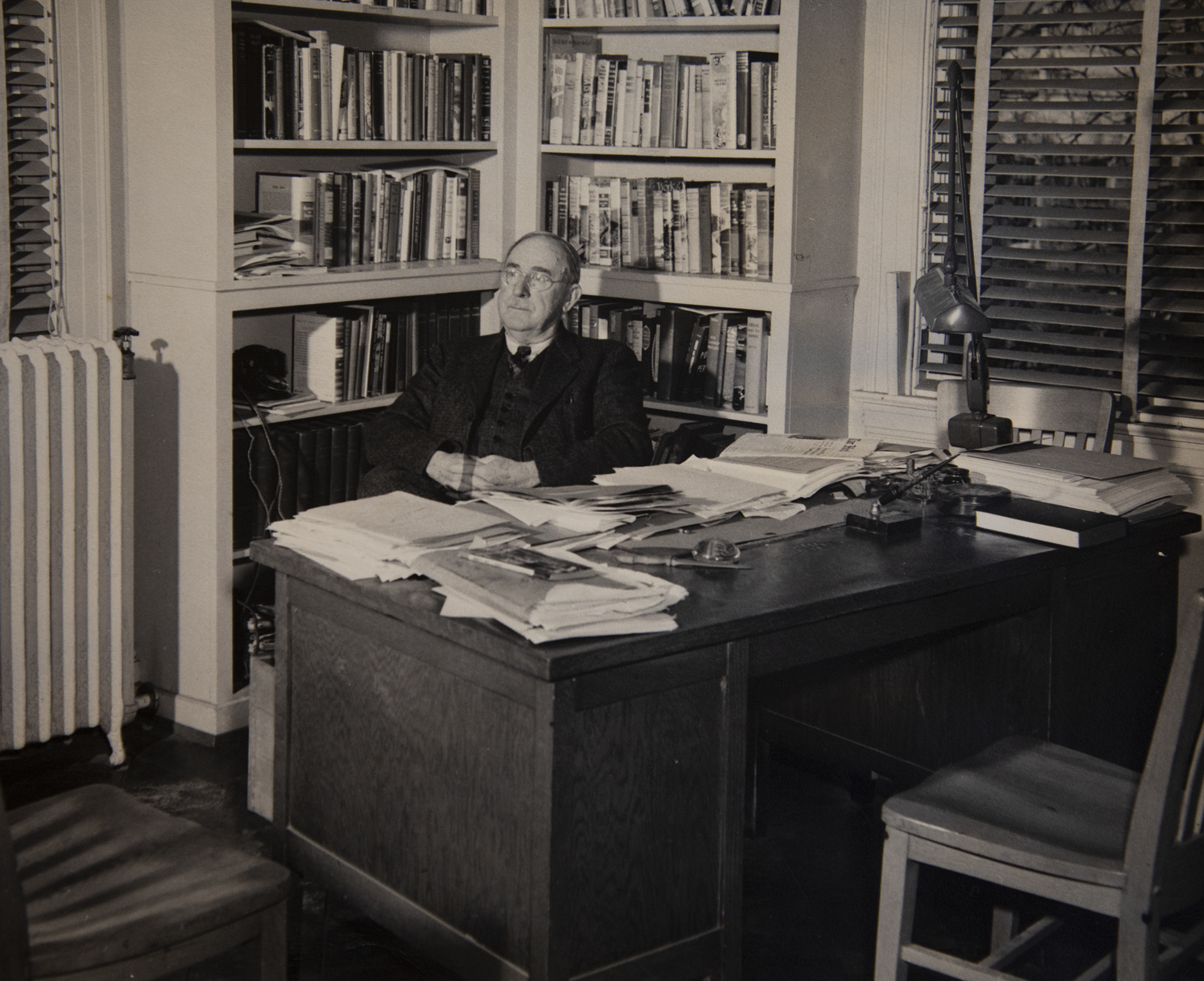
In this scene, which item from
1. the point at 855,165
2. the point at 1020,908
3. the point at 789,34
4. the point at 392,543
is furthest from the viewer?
the point at 855,165

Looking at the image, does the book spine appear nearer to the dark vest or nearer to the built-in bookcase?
the built-in bookcase

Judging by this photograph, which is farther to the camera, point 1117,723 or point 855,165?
point 855,165

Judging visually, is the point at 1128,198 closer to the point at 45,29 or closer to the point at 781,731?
the point at 781,731

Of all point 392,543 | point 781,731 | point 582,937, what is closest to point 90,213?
point 392,543

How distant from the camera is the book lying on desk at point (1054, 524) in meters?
2.53

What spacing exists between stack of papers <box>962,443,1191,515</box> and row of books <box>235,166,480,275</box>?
1.87 metres

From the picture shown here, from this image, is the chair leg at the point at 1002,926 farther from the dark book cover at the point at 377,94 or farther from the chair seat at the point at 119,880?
the dark book cover at the point at 377,94

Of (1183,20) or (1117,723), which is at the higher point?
(1183,20)

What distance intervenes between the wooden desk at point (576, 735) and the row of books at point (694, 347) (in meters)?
1.45

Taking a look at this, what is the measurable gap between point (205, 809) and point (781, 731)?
4.35 feet

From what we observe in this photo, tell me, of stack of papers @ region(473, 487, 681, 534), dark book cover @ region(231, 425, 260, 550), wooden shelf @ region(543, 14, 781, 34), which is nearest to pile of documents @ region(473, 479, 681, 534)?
stack of papers @ region(473, 487, 681, 534)

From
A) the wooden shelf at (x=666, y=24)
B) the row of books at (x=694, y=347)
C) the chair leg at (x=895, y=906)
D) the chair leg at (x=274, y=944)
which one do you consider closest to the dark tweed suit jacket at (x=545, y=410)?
the row of books at (x=694, y=347)

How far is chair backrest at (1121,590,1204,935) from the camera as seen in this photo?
182 centimetres

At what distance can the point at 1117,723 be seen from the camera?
9.40 ft
